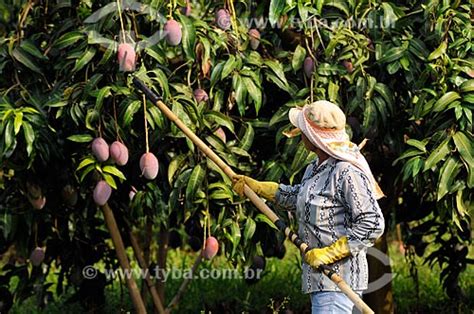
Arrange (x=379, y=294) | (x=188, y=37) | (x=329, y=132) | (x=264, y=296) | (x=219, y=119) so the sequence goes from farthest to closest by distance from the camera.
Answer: (x=264, y=296) → (x=379, y=294) → (x=219, y=119) → (x=188, y=37) → (x=329, y=132)

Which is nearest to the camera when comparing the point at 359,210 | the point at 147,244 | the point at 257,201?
the point at 359,210

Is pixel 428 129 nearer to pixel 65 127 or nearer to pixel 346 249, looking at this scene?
pixel 346 249

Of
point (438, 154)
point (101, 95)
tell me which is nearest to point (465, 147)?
point (438, 154)

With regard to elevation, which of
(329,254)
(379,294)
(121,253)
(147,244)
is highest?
(329,254)

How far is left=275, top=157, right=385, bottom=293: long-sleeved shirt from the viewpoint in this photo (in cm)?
297

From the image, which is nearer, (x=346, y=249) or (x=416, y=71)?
(x=346, y=249)

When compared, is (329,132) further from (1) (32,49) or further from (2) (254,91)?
(1) (32,49)

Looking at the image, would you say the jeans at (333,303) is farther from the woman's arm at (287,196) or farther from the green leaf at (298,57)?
the green leaf at (298,57)

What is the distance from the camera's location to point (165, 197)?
13.6 ft

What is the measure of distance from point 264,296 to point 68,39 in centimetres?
243

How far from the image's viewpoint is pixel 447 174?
3742 mm

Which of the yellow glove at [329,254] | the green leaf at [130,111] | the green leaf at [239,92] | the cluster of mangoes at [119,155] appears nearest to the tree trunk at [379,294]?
the green leaf at [239,92]

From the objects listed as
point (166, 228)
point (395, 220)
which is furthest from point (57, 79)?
point (395, 220)

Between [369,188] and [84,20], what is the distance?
154cm
